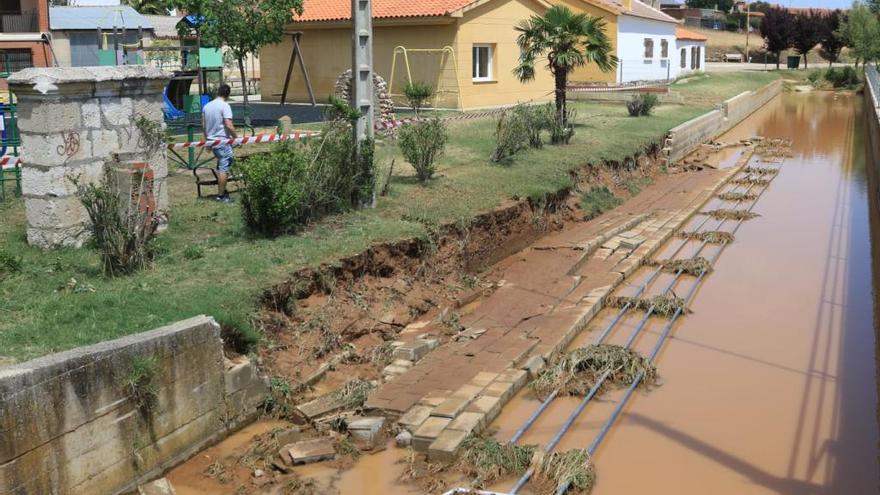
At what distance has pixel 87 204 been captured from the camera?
941 centimetres

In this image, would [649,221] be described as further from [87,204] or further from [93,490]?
[93,490]

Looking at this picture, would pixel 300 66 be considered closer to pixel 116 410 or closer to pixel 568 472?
pixel 116 410

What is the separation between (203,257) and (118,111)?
211 cm

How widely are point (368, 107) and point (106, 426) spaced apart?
7734 mm

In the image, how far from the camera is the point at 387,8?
96.1ft

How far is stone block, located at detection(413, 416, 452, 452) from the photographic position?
7977 millimetres

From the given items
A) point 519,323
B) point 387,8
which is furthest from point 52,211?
point 387,8

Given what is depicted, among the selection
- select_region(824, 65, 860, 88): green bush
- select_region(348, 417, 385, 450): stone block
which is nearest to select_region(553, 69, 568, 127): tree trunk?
select_region(348, 417, 385, 450): stone block

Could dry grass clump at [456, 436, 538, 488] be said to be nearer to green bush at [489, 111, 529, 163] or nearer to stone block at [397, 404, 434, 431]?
stone block at [397, 404, 434, 431]

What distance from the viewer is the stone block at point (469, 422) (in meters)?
8.19

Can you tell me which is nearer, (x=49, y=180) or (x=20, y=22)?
(x=49, y=180)

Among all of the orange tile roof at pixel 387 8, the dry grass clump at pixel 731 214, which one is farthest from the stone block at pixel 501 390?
the orange tile roof at pixel 387 8

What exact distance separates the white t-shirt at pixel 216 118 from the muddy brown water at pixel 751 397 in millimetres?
5933

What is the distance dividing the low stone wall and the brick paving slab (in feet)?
5.23
